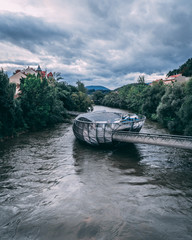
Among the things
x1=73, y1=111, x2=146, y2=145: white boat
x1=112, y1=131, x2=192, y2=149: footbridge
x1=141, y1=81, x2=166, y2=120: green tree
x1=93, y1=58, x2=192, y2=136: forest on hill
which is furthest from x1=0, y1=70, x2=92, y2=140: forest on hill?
x1=141, y1=81, x2=166, y2=120: green tree

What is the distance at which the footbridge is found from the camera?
1263 cm

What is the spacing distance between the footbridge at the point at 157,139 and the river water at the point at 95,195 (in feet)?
5.50

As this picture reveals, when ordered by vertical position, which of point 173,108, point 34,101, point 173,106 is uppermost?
point 34,101

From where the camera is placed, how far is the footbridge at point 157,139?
12.6 m

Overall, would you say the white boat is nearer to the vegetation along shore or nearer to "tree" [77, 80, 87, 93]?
the vegetation along shore

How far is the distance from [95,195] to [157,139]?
23.9 feet

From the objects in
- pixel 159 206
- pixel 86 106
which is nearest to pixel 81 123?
pixel 159 206

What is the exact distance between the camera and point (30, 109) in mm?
25906

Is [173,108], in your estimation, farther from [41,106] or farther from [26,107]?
[26,107]

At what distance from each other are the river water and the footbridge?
1.68 metres

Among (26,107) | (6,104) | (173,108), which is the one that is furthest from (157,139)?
(26,107)

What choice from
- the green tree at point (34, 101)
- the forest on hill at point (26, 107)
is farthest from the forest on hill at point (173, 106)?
the green tree at point (34, 101)

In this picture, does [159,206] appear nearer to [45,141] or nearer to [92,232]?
[92,232]

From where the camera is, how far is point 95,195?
29.9 feet
